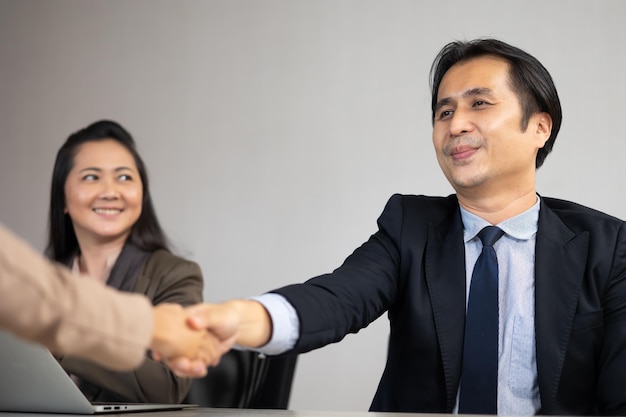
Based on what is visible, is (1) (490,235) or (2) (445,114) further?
(2) (445,114)

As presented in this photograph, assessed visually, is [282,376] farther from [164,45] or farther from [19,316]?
[164,45]

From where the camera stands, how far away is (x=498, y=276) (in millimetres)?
1859

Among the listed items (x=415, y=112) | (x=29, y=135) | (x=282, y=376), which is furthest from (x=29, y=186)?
(x=282, y=376)

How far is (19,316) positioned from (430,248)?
1.29 m

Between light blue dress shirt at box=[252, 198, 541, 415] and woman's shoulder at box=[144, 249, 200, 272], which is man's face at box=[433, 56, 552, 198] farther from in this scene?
woman's shoulder at box=[144, 249, 200, 272]

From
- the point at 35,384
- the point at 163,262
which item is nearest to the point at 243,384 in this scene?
the point at 163,262

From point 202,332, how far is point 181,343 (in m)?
0.08

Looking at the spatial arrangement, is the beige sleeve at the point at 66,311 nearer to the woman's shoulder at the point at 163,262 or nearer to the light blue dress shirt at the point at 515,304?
the light blue dress shirt at the point at 515,304

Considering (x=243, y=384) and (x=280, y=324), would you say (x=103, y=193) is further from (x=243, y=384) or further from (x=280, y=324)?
(x=280, y=324)

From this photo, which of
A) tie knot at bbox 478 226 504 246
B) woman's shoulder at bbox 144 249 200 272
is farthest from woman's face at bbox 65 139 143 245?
tie knot at bbox 478 226 504 246

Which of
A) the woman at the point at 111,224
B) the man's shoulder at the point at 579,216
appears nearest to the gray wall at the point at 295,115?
the woman at the point at 111,224

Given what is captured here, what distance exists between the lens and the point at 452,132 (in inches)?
76.1

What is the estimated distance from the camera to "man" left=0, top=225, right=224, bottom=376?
75 cm

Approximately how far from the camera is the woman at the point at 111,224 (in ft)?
8.95
